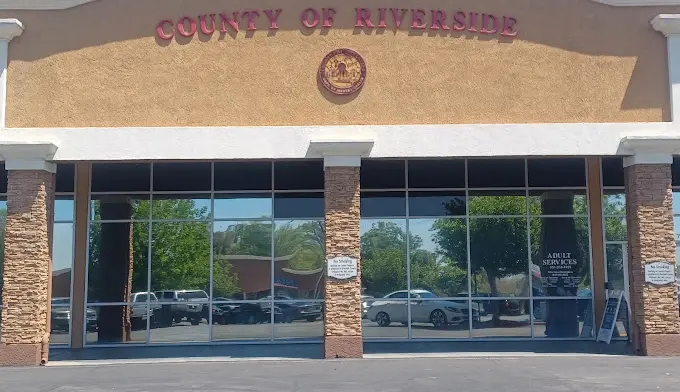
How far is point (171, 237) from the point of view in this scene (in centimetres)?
2033

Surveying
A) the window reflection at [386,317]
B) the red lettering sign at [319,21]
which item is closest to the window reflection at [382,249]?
the window reflection at [386,317]

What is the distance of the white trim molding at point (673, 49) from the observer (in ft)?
55.5

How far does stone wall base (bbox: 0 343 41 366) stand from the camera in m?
16.3

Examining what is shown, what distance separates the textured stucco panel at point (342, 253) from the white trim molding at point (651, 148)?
5797 millimetres

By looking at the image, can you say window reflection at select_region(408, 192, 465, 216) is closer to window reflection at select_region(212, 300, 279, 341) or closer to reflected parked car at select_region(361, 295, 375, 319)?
reflected parked car at select_region(361, 295, 375, 319)

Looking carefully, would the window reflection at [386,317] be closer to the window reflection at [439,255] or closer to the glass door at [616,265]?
the window reflection at [439,255]

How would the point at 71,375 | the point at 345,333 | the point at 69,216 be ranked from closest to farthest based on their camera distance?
the point at 71,375
the point at 345,333
the point at 69,216

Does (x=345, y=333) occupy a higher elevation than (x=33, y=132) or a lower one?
lower

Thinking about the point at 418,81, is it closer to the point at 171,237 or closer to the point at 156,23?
the point at 156,23

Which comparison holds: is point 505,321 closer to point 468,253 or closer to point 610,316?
point 468,253

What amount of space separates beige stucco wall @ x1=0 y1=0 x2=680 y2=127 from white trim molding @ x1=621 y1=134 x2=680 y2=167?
2.17ft

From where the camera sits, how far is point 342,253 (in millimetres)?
16672

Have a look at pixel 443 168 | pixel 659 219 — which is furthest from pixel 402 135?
pixel 659 219

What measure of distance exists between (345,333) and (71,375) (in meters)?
5.39
